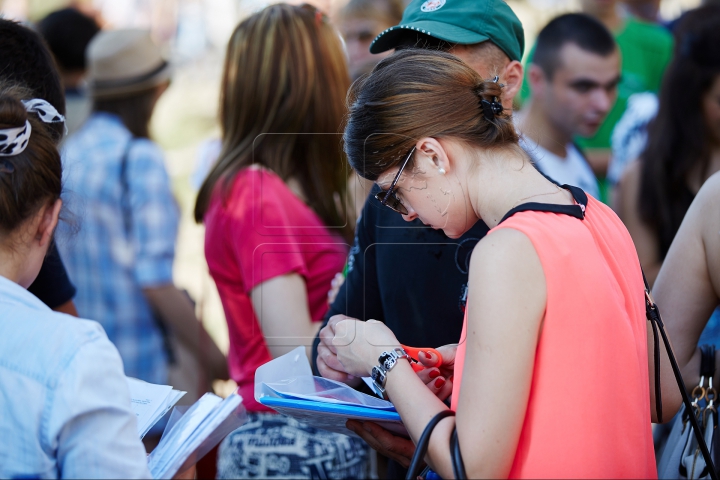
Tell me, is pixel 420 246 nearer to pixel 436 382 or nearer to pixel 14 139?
pixel 436 382

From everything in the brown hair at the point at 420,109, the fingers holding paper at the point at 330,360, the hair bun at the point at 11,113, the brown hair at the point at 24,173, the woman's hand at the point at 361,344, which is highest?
the brown hair at the point at 420,109

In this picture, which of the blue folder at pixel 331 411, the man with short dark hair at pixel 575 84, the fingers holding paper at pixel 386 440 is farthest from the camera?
the man with short dark hair at pixel 575 84

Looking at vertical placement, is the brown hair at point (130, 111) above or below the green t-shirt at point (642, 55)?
below

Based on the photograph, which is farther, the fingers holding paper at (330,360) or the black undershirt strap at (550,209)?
the fingers holding paper at (330,360)

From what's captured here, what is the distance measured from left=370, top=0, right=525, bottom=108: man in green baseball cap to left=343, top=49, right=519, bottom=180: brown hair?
0.35 metres

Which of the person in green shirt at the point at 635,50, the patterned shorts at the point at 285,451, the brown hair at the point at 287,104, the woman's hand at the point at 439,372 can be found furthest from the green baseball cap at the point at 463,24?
the person in green shirt at the point at 635,50

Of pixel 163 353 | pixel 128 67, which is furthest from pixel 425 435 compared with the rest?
pixel 128 67

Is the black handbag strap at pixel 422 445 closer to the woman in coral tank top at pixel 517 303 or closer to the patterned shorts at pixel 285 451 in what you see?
the woman in coral tank top at pixel 517 303

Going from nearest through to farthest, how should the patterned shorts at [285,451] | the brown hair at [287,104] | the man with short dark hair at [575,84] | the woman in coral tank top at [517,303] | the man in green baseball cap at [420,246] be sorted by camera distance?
the woman in coral tank top at [517,303] < the man in green baseball cap at [420,246] < the patterned shorts at [285,451] < the brown hair at [287,104] < the man with short dark hair at [575,84]

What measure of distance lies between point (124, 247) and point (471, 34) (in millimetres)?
1952

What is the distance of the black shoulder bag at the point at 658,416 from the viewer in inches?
45.4

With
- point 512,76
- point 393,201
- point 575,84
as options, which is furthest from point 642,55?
point 393,201

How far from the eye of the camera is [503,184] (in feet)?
4.29

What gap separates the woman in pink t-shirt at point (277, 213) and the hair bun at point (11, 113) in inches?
29.6
